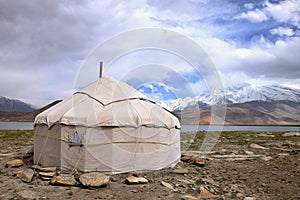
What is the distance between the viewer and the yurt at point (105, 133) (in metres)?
9.77

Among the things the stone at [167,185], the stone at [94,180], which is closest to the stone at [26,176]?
the stone at [94,180]

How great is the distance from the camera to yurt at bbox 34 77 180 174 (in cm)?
977

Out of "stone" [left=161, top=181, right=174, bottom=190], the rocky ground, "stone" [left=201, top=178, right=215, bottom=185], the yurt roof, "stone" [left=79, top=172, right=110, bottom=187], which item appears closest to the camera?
the rocky ground

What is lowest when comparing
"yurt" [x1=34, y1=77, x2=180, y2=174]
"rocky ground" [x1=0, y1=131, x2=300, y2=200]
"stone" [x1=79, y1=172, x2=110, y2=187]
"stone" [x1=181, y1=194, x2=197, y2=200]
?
"stone" [x1=181, y1=194, x2=197, y2=200]

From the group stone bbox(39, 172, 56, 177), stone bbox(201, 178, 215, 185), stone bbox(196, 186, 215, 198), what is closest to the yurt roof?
stone bbox(39, 172, 56, 177)

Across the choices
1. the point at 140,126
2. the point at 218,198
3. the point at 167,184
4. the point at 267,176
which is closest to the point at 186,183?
the point at 167,184

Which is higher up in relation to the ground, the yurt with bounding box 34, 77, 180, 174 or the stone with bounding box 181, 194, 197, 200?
the yurt with bounding box 34, 77, 180, 174

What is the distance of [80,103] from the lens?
10781 mm

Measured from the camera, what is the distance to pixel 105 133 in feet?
32.1

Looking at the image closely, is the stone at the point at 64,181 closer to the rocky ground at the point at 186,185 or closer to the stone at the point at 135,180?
the rocky ground at the point at 186,185

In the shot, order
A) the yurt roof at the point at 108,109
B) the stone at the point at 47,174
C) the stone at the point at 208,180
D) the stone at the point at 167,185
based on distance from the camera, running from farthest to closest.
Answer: the yurt roof at the point at 108,109 < the stone at the point at 208,180 < the stone at the point at 47,174 < the stone at the point at 167,185

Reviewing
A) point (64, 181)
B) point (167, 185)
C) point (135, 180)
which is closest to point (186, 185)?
point (167, 185)

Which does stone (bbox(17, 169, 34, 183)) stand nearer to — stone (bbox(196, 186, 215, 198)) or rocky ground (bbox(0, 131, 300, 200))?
rocky ground (bbox(0, 131, 300, 200))

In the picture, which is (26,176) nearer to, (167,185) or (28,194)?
(28,194)
